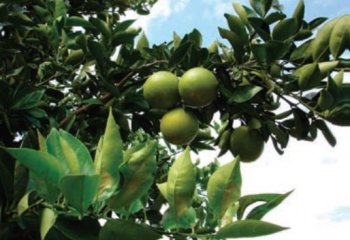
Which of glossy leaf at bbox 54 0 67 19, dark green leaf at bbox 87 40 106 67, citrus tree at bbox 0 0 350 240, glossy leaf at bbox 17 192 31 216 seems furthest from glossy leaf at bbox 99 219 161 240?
glossy leaf at bbox 54 0 67 19

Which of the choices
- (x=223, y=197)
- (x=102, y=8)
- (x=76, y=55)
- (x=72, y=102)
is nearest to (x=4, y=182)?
(x=223, y=197)

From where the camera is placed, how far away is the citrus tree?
0.92m

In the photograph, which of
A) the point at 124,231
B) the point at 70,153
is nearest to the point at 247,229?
the point at 124,231

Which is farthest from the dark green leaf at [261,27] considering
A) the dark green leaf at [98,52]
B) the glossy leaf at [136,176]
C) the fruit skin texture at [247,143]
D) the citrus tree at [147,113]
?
the glossy leaf at [136,176]

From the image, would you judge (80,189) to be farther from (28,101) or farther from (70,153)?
(28,101)

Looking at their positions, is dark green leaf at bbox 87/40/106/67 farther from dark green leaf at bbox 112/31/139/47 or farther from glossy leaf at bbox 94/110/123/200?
glossy leaf at bbox 94/110/123/200

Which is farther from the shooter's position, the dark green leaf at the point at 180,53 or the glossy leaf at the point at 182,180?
the dark green leaf at the point at 180,53

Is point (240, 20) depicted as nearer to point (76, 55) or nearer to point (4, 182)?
point (76, 55)

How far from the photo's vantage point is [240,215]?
1.02 meters

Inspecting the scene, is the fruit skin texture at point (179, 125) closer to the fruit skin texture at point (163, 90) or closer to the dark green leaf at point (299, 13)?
A: the fruit skin texture at point (163, 90)

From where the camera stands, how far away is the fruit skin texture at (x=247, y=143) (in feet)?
5.63

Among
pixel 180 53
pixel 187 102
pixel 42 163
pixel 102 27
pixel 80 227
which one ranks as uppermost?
pixel 102 27

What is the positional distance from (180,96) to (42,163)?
85cm

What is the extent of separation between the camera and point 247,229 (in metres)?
0.87
